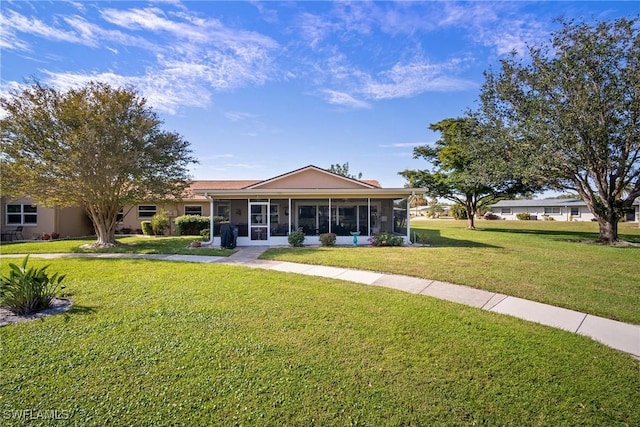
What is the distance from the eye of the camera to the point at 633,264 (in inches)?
396

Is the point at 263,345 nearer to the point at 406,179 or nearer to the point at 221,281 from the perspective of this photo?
the point at 221,281

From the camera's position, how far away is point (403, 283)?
717 cm

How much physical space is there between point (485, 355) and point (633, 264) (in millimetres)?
10624

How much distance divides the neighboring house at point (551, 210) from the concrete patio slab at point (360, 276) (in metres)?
50.6

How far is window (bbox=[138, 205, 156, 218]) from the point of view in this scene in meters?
22.4

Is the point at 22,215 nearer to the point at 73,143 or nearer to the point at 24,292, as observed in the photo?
the point at 73,143

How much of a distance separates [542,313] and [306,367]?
448cm

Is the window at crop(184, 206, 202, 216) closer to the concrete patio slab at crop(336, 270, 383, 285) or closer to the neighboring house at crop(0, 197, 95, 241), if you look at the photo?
the neighboring house at crop(0, 197, 95, 241)

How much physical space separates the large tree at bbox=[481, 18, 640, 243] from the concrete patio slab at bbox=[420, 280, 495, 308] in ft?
47.1

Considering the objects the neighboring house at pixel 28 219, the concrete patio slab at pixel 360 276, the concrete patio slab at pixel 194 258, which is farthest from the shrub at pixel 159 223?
the concrete patio slab at pixel 360 276

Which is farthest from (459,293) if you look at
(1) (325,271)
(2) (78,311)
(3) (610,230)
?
(3) (610,230)

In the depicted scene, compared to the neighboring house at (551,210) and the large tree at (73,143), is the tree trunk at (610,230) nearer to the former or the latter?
the large tree at (73,143)

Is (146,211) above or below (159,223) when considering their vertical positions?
above

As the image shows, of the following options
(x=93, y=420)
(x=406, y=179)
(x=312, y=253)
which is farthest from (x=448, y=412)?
(x=406, y=179)
